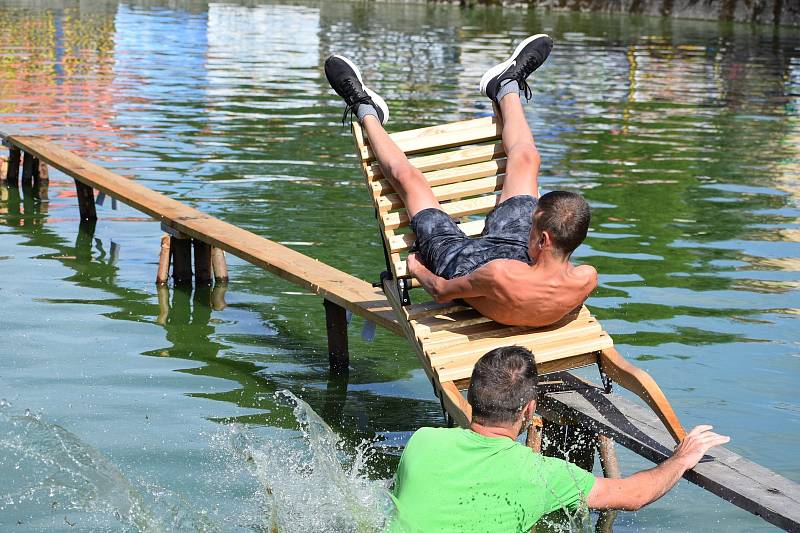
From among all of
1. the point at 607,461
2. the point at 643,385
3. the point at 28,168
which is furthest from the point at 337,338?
the point at 28,168

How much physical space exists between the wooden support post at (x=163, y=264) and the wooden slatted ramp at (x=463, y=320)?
300 centimetres

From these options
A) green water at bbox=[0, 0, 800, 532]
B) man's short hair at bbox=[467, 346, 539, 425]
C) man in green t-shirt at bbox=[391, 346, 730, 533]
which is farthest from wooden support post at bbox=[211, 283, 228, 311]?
man's short hair at bbox=[467, 346, 539, 425]

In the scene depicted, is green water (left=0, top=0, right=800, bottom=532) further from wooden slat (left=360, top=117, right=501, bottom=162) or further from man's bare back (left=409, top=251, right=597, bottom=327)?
wooden slat (left=360, top=117, right=501, bottom=162)

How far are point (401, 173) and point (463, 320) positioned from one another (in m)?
1.22

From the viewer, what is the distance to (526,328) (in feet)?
21.7

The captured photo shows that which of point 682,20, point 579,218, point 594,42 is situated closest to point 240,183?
point 579,218

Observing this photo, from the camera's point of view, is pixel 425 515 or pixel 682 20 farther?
pixel 682 20

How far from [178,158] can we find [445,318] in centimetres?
1096

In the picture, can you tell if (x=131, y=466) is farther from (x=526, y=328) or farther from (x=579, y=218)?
(x=579, y=218)

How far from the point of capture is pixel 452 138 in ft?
27.0

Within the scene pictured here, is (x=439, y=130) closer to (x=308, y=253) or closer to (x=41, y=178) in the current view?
(x=308, y=253)

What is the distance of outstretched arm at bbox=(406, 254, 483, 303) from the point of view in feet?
21.5

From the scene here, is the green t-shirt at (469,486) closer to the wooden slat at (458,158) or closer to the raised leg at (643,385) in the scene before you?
the raised leg at (643,385)

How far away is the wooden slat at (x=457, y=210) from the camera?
299 inches
